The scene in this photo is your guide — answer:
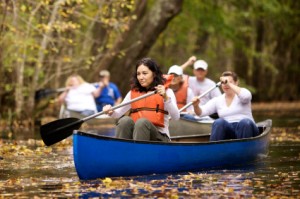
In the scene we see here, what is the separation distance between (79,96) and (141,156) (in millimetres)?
11754

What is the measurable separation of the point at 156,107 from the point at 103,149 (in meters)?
1.10

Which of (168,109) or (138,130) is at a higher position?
(168,109)

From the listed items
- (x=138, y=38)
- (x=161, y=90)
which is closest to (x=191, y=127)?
(x=161, y=90)

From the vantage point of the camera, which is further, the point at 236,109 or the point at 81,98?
the point at 81,98

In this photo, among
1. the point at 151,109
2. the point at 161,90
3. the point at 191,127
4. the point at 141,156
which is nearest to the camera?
the point at 141,156

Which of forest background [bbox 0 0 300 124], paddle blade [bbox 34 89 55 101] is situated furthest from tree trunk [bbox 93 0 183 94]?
paddle blade [bbox 34 89 55 101]

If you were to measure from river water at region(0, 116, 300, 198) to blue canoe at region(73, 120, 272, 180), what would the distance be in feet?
0.43

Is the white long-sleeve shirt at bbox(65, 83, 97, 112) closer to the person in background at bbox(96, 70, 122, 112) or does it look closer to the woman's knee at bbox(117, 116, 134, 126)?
the person in background at bbox(96, 70, 122, 112)

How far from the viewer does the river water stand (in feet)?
28.1

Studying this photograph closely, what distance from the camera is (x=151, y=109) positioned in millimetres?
10562

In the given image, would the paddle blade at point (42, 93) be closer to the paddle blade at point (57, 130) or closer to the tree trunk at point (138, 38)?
the tree trunk at point (138, 38)

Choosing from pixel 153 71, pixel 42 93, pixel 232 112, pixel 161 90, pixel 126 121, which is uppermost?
pixel 42 93

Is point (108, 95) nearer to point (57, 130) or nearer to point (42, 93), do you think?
point (42, 93)

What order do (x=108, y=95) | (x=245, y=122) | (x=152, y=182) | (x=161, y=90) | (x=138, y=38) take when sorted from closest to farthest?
(x=152, y=182), (x=161, y=90), (x=245, y=122), (x=108, y=95), (x=138, y=38)
